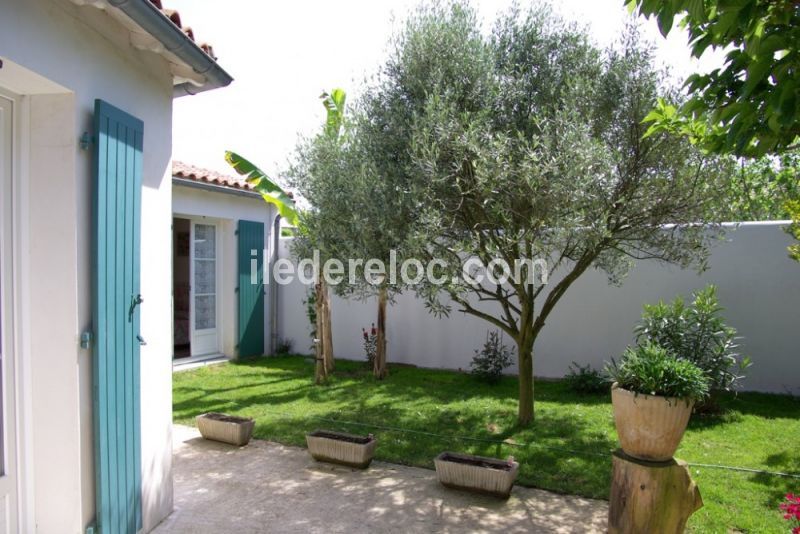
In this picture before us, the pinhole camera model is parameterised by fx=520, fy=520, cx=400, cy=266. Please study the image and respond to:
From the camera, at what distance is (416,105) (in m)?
5.39

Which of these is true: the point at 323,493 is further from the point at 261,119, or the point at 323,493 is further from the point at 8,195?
the point at 261,119

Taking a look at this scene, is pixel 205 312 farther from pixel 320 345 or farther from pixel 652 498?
pixel 652 498

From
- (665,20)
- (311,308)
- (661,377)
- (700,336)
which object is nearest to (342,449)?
(661,377)

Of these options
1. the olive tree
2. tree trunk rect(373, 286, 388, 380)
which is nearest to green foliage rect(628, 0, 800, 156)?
the olive tree

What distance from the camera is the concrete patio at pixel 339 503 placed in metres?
4.11

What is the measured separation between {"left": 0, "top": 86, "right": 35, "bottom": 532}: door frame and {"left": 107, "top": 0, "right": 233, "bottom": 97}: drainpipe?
83 centimetres

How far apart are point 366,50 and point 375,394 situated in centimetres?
515

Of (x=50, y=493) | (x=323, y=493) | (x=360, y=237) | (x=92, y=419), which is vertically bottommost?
(x=323, y=493)

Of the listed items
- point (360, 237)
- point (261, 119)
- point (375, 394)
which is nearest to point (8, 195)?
point (360, 237)

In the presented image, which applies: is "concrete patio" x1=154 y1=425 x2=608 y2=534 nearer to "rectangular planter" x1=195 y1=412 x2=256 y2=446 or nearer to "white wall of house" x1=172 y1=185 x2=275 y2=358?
"rectangular planter" x1=195 y1=412 x2=256 y2=446

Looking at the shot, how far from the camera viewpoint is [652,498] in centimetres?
358


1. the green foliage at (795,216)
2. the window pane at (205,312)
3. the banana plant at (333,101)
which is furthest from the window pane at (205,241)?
the green foliage at (795,216)

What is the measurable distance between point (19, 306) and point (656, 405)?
161 inches

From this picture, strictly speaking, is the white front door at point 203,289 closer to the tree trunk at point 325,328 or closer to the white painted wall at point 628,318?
the white painted wall at point 628,318
